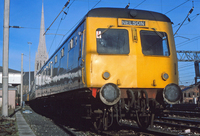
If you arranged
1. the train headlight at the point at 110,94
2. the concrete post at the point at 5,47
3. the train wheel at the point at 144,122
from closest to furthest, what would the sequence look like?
the train headlight at the point at 110,94
the train wheel at the point at 144,122
the concrete post at the point at 5,47

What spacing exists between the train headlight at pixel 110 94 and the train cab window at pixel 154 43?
1.46m

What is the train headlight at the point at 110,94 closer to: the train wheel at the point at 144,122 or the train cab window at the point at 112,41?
the train cab window at the point at 112,41

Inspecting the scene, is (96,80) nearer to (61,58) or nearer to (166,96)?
Answer: (166,96)

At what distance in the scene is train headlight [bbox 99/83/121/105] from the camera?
6480mm

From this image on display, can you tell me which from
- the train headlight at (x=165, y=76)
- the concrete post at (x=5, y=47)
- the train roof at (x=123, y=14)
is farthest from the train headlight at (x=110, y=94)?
the concrete post at (x=5, y=47)

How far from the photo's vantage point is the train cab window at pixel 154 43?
7410 mm

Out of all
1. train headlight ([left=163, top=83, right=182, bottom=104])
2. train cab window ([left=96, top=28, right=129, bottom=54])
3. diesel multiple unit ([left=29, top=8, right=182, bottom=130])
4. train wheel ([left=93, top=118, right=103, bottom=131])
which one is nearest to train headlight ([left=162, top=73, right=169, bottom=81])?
diesel multiple unit ([left=29, top=8, right=182, bottom=130])

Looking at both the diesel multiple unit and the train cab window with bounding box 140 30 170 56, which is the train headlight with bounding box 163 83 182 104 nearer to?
the diesel multiple unit

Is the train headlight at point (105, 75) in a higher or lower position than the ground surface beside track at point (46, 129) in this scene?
higher

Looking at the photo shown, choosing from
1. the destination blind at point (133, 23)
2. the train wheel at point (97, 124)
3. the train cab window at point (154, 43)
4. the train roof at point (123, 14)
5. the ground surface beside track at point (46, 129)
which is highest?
the train roof at point (123, 14)

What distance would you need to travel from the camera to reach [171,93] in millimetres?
6719

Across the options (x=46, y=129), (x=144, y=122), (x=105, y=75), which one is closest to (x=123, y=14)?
(x=105, y=75)

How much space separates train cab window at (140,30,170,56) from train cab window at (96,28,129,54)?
0.49 m

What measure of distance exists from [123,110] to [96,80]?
109cm
